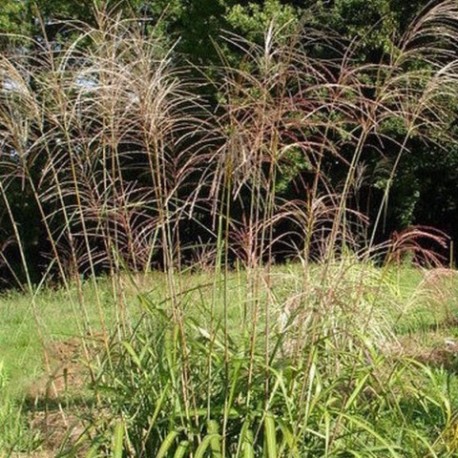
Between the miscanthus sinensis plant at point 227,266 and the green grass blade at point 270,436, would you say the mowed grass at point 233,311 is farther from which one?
the green grass blade at point 270,436

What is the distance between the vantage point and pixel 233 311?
20.5ft

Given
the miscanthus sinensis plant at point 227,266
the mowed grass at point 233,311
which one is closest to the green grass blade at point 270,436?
the miscanthus sinensis plant at point 227,266

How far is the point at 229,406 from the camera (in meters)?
3.00

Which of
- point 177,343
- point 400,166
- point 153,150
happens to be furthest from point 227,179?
point 400,166

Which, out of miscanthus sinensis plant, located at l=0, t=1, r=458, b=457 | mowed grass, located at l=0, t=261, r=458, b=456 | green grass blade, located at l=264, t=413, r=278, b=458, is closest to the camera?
green grass blade, located at l=264, t=413, r=278, b=458

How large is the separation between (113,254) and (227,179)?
0.81 meters

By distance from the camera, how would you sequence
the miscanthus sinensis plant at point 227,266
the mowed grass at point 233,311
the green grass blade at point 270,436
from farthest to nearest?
the mowed grass at point 233,311, the miscanthus sinensis plant at point 227,266, the green grass blade at point 270,436

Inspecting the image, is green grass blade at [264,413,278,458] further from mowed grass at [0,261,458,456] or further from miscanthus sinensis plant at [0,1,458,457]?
mowed grass at [0,261,458,456]

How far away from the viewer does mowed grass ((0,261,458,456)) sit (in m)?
3.41

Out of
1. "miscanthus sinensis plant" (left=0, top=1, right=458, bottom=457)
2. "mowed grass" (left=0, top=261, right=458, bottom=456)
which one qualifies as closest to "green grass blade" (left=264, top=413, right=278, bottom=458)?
"miscanthus sinensis plant" (left=0, top=1, right=458, bottom=457)

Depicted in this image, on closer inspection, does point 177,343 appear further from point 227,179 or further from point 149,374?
point 227,179

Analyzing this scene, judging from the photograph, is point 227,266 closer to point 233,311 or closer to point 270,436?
point 270,436

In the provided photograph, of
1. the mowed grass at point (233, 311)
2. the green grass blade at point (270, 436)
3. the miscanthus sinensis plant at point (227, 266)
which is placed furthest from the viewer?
the mowed grass at point (233, 311)

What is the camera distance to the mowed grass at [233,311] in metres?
3.41
